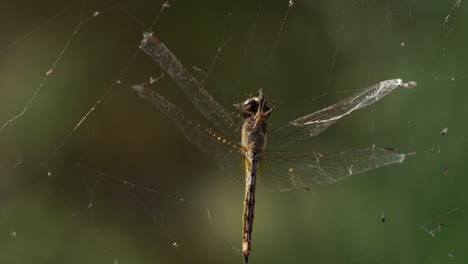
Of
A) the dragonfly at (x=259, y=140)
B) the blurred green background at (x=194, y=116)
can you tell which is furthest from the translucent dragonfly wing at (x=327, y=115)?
the blurred green background at (x=194, y=116)

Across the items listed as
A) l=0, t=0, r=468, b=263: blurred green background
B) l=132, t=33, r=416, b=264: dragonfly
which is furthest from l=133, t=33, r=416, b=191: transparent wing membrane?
l=0, t=0, r=468, b=263: blurred green background

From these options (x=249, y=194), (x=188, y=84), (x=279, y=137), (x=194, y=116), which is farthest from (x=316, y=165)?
(x=194, y=116)

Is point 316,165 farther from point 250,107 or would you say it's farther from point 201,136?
point 201,136

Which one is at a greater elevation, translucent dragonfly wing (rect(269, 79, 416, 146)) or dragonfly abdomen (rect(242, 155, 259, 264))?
translucent dragonfly wing (rect(269, 79, 416, 146))

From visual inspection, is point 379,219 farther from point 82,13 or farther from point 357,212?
point 82,13

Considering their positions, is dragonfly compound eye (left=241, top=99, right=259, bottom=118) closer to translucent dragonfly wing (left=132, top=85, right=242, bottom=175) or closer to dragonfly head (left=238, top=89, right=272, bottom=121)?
dragonfly head (left=238, top=89, right=272, bottom=121)

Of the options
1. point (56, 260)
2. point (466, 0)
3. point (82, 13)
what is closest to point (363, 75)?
point (466, 0)

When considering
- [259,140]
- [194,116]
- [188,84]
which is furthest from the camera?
[194,116]
